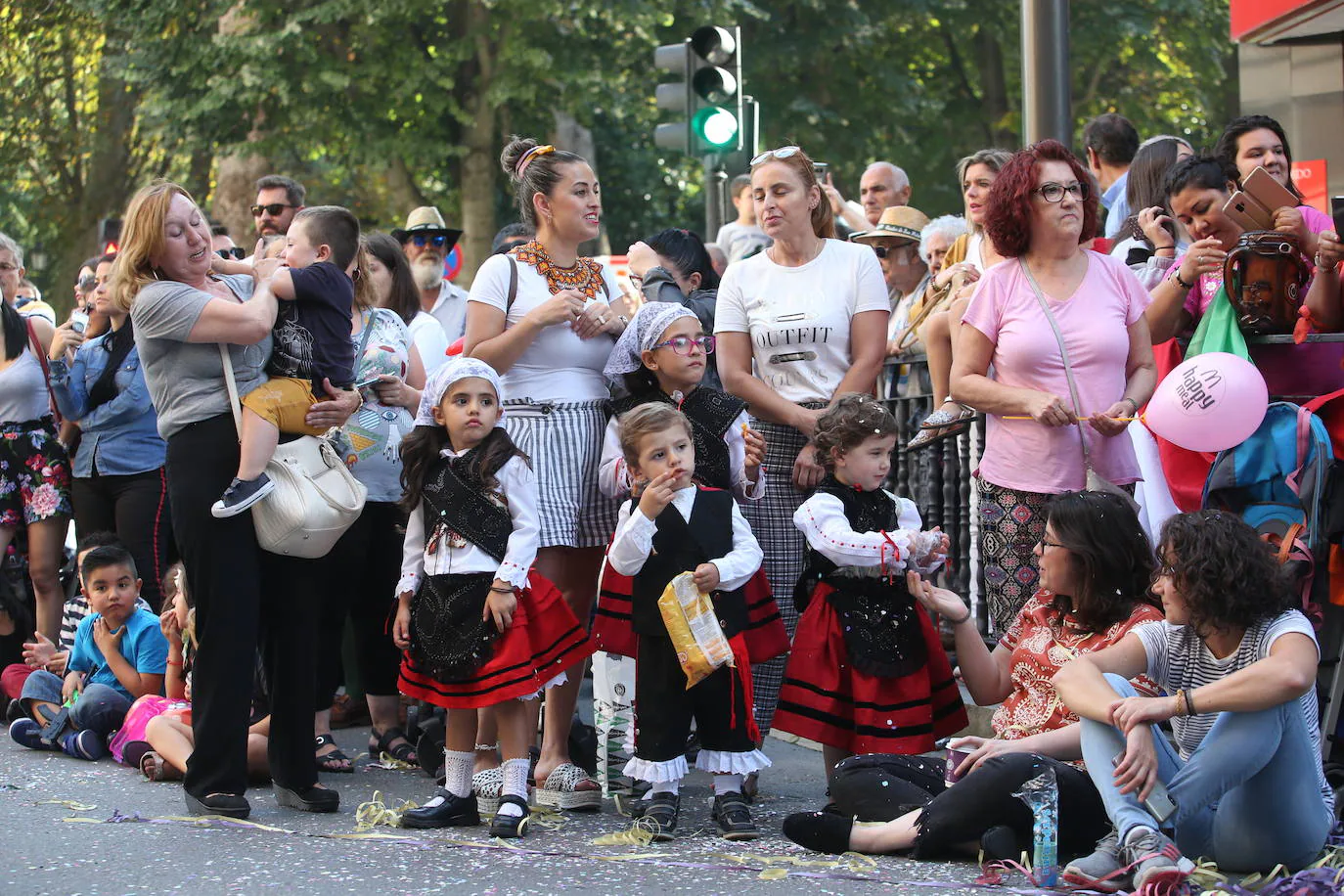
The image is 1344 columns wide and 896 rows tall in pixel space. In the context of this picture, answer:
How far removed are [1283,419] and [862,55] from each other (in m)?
21.2

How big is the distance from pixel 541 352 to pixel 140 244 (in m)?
1.44

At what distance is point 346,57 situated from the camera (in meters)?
22.7

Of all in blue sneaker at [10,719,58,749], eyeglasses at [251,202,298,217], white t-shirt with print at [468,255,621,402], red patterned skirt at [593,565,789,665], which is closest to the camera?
red patterned skirt at [593,565,789,665]

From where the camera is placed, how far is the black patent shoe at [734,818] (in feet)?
18.5

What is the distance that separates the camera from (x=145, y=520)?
850cm

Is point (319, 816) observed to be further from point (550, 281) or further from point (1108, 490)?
point (1108, 490)

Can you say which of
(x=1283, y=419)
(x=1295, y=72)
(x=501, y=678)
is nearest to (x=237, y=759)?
(x=501, y=678)

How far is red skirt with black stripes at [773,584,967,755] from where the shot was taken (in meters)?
5.79

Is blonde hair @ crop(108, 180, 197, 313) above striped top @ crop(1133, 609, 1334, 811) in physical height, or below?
above

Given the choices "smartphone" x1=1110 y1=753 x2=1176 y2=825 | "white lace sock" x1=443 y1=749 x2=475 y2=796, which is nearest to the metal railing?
"white lace sock" x1=443 y1=749 x2=475 y2=796

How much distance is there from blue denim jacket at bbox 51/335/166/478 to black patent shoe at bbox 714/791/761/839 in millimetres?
4004

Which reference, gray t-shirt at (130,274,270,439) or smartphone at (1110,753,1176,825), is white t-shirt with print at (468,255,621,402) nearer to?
gray t-shirt at (130,274,270,439)

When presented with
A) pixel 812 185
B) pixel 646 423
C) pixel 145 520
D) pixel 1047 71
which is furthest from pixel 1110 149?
pixel 145 520

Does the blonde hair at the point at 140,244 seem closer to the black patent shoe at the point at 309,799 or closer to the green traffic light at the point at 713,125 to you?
the black patent shoe at the point at 309,799
